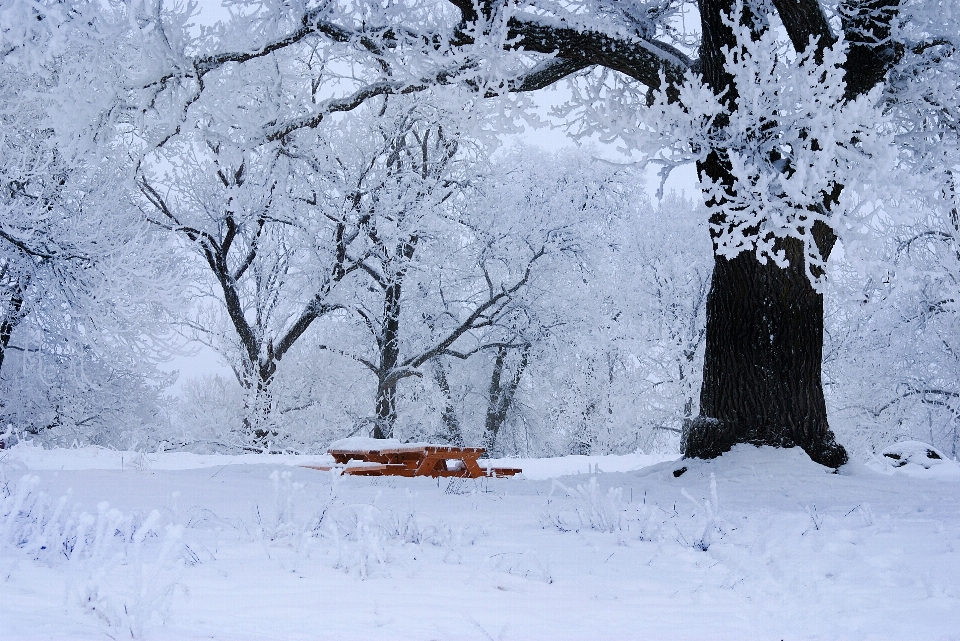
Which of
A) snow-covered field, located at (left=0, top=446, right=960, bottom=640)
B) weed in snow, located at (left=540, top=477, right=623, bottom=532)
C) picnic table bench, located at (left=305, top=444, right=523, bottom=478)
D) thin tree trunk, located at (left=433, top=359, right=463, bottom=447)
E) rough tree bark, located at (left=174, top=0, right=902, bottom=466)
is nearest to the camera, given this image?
snow-covered field, located at (left=0, top=446, right=960, bottom=640)

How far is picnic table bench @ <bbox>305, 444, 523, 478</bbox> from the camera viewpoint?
312 inches

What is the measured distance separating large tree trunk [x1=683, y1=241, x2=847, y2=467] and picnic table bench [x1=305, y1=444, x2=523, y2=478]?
7.83 feet

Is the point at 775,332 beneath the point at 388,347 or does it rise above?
beneath

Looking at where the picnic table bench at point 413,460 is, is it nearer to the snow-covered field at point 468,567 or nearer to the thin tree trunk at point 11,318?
the snow-covered field at point 468,567

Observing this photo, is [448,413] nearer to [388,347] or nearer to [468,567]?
[388,347]

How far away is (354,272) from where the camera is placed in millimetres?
18125

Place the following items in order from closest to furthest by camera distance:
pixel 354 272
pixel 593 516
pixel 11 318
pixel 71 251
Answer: pixel 593 516 → pixel 71 251 → pixel 11 318 → pixel 354 272

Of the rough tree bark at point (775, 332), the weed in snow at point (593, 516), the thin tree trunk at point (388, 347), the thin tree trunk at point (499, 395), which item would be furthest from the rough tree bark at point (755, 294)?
the thin tree trunk at point (499, 395)

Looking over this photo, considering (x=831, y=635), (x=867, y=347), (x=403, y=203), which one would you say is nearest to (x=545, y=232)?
(x=403, y=203)

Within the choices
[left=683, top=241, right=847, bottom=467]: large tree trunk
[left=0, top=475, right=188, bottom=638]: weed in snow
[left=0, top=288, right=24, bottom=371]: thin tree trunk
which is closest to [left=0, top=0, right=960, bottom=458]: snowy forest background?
[left=0, top=288, right=24, bottom=371]: thin tree trunk

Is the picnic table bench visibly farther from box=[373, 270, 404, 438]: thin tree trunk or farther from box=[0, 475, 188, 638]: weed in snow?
box=[373, 270, 404, 438]: thin tree trunk

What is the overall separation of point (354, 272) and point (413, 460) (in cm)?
1044

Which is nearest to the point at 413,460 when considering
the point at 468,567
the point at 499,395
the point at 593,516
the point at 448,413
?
the point at 593,516

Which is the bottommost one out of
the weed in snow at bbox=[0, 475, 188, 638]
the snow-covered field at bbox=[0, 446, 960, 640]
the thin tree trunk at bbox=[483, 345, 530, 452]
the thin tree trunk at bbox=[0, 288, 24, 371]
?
the snow-covered field at bbox=[0, 446, 960, 640]
